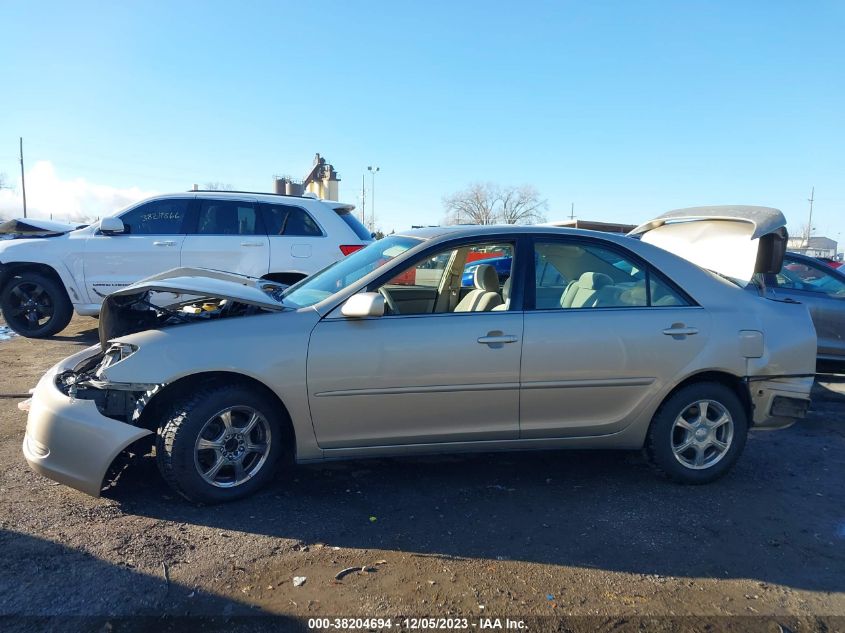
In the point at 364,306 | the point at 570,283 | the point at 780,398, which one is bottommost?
the point at 780,398

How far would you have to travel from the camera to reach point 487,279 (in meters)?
4.31

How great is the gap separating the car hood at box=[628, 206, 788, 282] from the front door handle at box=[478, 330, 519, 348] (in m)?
1.92

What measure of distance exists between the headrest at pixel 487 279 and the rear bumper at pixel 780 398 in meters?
1.80

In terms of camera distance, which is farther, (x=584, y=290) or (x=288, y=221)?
(x=288, y=221)

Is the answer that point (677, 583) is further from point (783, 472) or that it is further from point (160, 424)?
point (160, 424)

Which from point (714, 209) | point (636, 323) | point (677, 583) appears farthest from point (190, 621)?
point (714, 209)

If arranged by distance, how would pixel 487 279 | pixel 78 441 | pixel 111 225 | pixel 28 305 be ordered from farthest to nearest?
pixel 28 305
pixel 111 225
pixel 487 279
pixel 78 441

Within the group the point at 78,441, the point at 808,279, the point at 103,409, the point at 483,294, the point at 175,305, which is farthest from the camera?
the point at 808,279

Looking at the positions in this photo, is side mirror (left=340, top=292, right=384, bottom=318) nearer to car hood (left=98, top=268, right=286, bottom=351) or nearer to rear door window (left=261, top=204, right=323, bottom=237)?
car hood (left=98, top=268, right=286, bottom=351)

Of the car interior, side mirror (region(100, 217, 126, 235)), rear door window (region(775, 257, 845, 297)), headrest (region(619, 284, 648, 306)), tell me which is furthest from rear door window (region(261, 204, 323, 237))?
rear door window (region(775, 257, 845, 297))

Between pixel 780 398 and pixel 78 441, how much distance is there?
4.31m

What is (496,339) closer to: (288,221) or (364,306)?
(364,306)

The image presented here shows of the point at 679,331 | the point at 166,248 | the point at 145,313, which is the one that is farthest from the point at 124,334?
the point at 166,248

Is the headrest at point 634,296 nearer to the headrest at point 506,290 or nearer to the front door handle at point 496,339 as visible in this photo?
the headrest at point 506,290
